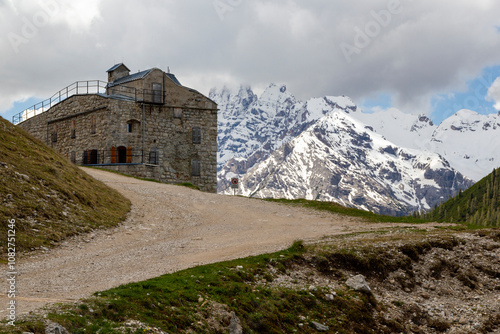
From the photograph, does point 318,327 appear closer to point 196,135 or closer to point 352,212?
point 352,212

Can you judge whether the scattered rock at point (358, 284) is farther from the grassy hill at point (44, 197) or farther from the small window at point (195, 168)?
the small window at point (195, 168)

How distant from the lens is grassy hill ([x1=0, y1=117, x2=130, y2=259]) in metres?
22.5

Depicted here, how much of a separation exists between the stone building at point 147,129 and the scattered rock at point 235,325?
4222cm

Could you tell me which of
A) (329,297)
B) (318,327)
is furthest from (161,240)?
(318,327)

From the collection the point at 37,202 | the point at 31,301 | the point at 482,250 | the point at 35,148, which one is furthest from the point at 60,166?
the point at 482,250

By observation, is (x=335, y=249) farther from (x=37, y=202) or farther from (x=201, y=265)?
(x=37, y=202)

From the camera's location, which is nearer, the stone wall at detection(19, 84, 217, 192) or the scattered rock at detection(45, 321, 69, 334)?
the scattered rock at detection(45, 321, 69, 334)

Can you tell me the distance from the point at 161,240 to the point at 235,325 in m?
12.2

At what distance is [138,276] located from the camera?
58.2 feet

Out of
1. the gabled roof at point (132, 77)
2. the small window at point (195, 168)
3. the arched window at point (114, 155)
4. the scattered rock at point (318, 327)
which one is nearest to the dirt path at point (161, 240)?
the scattered rock at point (318, 327)

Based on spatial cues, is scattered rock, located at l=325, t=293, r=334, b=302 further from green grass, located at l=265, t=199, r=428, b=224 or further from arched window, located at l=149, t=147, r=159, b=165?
arched window, located at l=149, t=147, r=159, b=165

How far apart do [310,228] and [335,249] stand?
9.22 metres

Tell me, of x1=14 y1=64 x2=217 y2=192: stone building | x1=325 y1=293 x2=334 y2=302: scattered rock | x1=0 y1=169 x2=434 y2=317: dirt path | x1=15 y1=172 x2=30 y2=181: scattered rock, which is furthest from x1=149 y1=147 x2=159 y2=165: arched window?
x1=325 y1=293 x2=334 y2=302: scattered rock

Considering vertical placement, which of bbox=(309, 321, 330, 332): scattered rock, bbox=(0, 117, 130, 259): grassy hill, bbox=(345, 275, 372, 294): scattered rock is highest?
bbox=(0, 117, 130, 259): grassy hill
